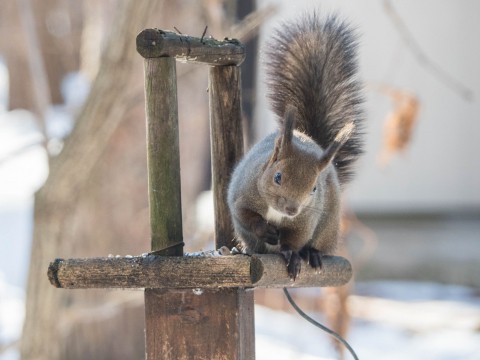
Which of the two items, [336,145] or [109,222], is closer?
[336,145]

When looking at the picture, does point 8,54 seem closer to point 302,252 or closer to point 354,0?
point 354,0

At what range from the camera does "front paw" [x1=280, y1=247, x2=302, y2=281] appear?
2.15 metres

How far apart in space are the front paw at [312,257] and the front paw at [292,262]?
8 centimetres

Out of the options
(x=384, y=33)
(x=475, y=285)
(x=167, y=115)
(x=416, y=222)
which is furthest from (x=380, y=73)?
(x=167, y=115)

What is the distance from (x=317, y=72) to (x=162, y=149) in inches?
26.1

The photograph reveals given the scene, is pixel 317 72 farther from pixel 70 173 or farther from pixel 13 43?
pixel 13 43

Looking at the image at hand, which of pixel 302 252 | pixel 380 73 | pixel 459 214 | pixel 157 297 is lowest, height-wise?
pixel 157 297

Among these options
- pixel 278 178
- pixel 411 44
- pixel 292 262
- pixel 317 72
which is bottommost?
pixel 292 262

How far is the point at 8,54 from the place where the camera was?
288 inches

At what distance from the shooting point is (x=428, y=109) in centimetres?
685

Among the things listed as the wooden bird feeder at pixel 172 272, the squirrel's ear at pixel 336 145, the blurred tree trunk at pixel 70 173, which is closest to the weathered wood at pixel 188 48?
the wooden bird feeder at pixel 172 272

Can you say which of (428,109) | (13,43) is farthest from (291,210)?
(13,43)

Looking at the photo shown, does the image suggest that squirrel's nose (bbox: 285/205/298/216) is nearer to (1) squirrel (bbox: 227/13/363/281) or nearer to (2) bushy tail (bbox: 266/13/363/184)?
(1) squirrel (bbox: 227/13/363/281)

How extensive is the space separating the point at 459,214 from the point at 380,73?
119 cm
